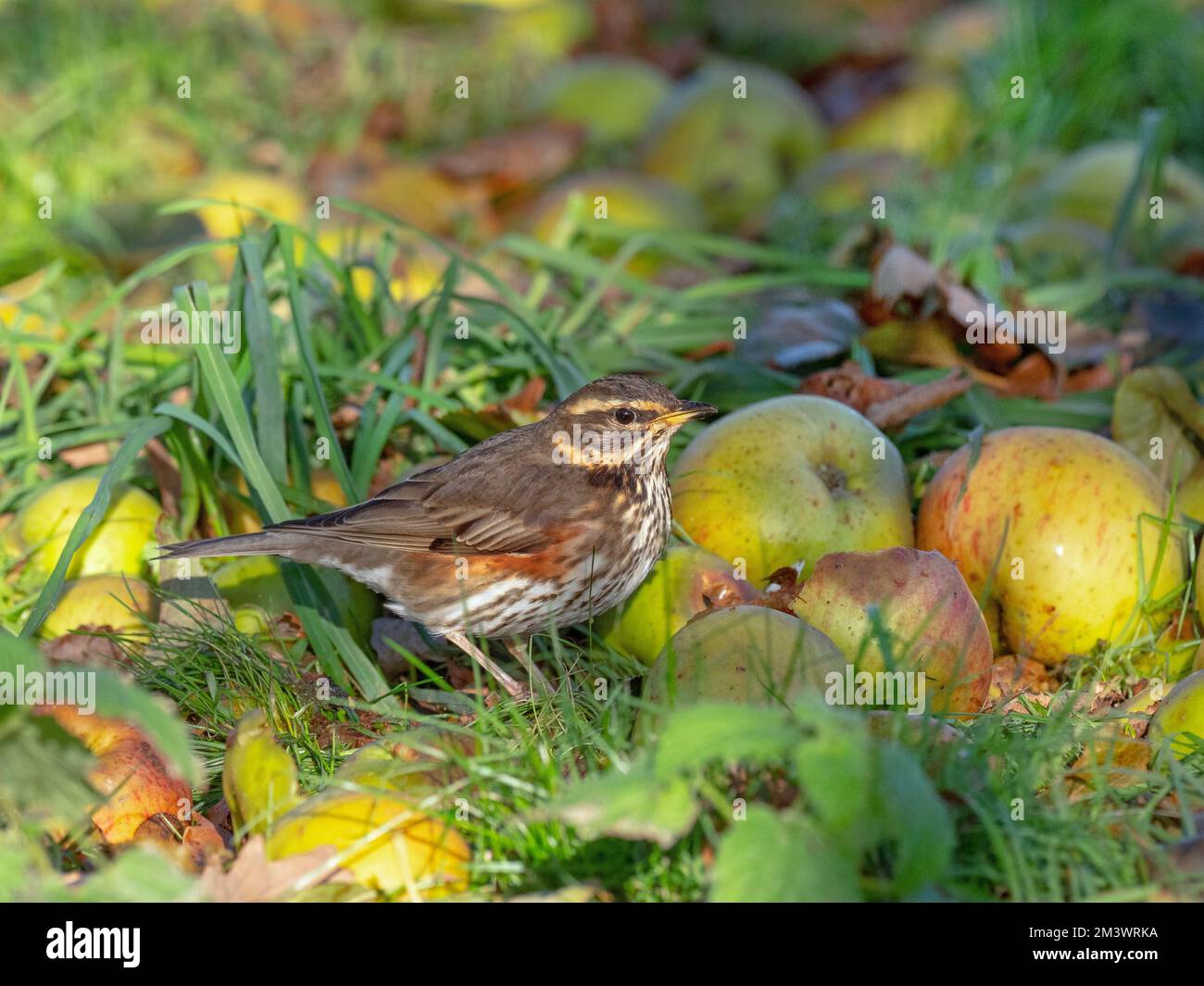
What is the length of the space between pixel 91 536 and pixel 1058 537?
3.18 metres

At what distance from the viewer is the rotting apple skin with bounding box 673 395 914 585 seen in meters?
4.30

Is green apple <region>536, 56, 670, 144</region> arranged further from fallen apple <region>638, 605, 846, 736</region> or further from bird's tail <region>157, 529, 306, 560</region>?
fallen apple <region>638, 605, 846, 736</region>

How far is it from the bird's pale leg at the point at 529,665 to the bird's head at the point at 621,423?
637mm

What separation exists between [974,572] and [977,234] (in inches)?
114

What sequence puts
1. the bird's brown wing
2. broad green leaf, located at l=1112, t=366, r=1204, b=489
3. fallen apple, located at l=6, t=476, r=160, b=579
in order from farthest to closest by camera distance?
fallen apple, located at l=6, t=476, r=160, b=579
broad green leaf, located at l=1112, t=366, r=1204, b=489
the bird's brown wing

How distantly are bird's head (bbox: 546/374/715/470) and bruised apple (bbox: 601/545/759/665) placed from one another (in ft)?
1.09

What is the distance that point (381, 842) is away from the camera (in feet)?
9.55

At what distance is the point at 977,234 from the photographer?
266 inches

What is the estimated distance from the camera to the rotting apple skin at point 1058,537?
423cm

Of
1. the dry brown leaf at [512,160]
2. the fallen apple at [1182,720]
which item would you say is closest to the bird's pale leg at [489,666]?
the fallen apple at [1182,720]

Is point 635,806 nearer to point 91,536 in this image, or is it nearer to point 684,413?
point 684,413

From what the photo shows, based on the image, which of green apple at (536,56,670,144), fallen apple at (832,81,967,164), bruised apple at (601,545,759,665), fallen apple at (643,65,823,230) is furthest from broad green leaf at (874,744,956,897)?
green apple at (536,56,670,144)

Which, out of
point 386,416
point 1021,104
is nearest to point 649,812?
point 386,416

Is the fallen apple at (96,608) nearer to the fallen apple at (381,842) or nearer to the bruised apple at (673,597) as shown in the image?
the bruised apple at (673,597)
